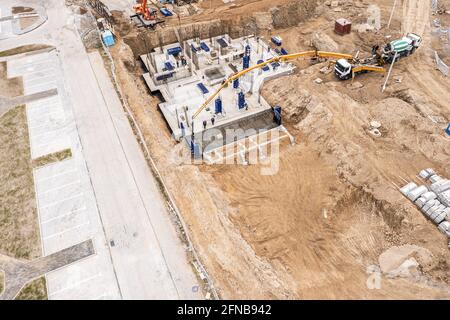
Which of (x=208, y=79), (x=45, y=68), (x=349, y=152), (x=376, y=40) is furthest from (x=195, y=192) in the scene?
(x=376, y=40)

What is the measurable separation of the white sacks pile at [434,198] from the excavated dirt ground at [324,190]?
53cm

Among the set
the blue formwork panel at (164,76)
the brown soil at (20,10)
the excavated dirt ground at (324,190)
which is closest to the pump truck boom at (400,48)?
the excavated dirt ground at (324,190)

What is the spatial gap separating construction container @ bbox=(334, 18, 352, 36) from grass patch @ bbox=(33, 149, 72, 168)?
2782cm

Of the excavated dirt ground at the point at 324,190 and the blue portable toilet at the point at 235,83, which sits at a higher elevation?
the blue portable toilet at the point at 235,83

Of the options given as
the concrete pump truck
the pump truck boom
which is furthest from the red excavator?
the pump truck boom

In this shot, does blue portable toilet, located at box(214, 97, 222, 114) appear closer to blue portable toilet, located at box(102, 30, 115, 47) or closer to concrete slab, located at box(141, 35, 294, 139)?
concrete slab, located at box(141, 35, 294, 139)

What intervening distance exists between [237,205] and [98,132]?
11772 millimetres

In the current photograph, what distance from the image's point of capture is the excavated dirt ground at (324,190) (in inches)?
703

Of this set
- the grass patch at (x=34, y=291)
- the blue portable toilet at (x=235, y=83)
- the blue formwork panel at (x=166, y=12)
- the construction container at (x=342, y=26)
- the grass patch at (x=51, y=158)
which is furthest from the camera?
the blue formwork panel at (x=166, y=12)

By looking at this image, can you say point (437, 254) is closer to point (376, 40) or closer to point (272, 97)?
point (272, 97)

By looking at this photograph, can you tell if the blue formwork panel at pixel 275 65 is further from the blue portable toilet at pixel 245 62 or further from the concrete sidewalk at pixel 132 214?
the concrete sidewalk at pixel 132 214

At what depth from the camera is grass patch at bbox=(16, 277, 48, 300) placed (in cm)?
1706

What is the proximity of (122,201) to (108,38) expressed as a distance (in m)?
19.0

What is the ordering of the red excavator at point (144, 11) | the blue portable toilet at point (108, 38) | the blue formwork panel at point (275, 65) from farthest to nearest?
the red excavator at point (144, 11)
the blue portable toilet at point (108, 38)
the blue formwork panel at point (275, 65)
